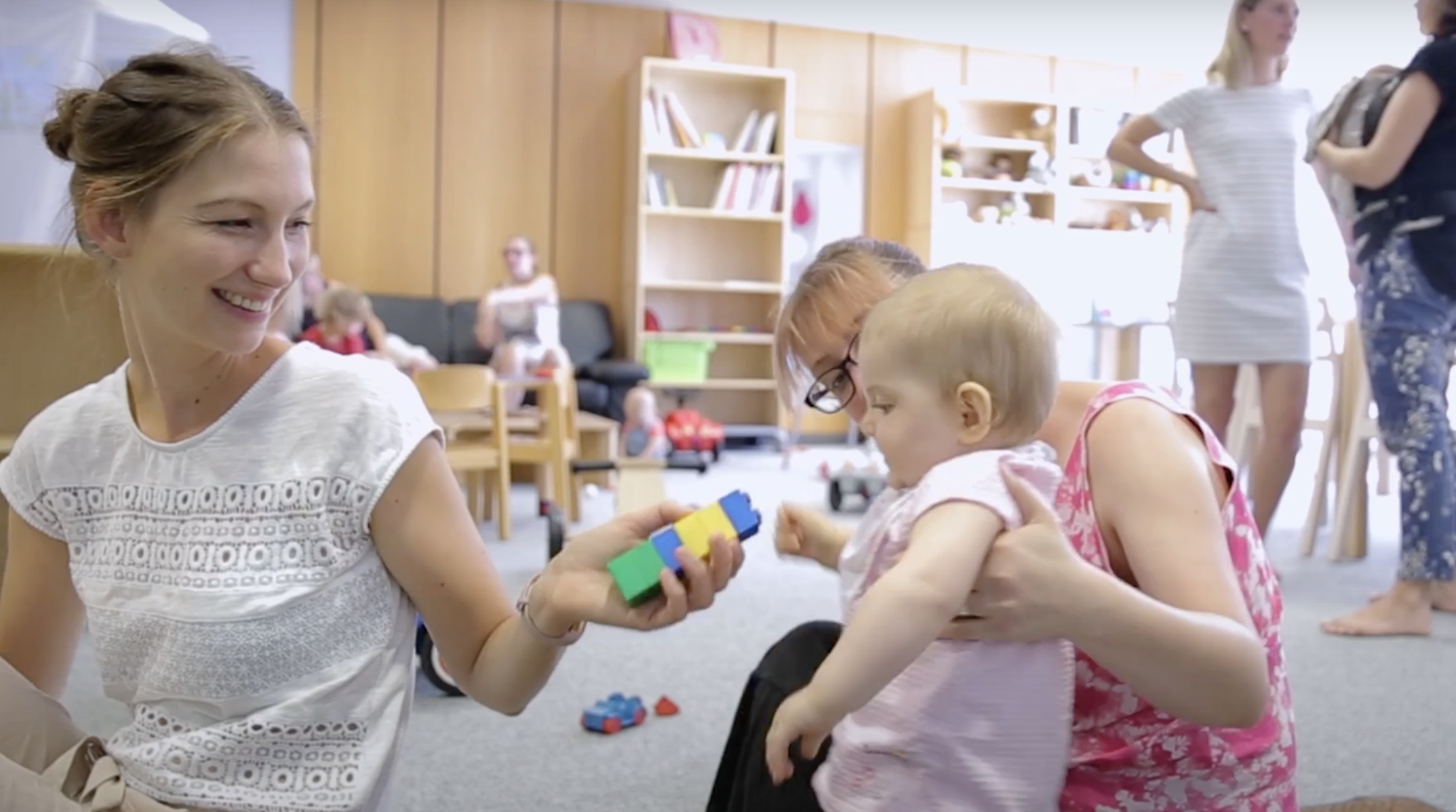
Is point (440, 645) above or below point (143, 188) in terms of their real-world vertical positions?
below

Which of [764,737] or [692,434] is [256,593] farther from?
[692,434]

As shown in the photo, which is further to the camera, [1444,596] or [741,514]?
[1444,596]

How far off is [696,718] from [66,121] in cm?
139

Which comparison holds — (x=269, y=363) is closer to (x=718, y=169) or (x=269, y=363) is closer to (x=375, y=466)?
(x=375, y=466)

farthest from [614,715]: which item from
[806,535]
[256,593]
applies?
[256,593]

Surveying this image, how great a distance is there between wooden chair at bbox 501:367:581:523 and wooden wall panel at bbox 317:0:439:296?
95.7 inches

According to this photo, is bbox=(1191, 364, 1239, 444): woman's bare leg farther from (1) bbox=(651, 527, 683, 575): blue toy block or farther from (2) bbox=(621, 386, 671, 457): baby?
(2) bbox=(621, 386, 671, 457): baby

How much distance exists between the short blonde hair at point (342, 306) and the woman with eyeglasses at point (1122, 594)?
11.9ft

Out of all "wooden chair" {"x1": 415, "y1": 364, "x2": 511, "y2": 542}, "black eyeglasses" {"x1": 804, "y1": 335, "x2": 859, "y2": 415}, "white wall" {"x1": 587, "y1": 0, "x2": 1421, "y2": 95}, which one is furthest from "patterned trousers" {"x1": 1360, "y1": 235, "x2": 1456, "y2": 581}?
"white wall" {"x1": 587, "y1": 0, "x2": 1421, "y2": 95}

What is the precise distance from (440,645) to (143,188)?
17.1 inches

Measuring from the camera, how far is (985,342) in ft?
2.64

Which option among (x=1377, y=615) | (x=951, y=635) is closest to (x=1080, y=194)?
(x=1377, y=615)

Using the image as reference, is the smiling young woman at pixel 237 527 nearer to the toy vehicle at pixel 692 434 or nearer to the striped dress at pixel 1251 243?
the striped dress at pixel 1251 243

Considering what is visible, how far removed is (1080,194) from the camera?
23.0 feet
